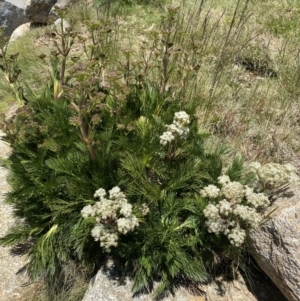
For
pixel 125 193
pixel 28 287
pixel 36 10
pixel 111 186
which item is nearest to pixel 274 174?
pixel 125 193

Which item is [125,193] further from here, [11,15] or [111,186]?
[11,15]

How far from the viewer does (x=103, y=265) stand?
2469mm

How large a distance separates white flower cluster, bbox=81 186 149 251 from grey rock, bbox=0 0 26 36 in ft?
21.6

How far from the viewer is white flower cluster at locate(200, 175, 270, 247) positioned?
199 centimetres

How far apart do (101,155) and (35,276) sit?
40.0 inches

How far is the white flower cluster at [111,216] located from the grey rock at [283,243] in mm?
907

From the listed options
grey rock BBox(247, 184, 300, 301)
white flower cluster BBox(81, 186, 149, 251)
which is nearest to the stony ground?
grey rock BBox(247, 184, 300, 301)

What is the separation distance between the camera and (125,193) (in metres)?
2.46

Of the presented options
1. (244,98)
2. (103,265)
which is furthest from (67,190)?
(244,98)

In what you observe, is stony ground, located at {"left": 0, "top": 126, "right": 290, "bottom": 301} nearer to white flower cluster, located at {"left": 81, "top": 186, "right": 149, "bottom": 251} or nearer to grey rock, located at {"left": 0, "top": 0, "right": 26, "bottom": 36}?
white flower cluster, located at {"left": 81, "top": 186, "right": 149, "bottom": 251}

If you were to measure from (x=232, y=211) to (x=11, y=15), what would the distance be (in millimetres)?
7157

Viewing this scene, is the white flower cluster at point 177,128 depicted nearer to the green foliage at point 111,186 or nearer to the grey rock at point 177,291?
the green foliage at point 111,186

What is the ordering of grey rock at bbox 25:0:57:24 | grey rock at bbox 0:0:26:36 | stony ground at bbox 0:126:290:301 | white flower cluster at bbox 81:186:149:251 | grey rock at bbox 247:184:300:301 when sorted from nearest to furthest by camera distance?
white flower cluster at bbox 81:186:149:251 → grey rock at bbox 247:184:300:301 → stony ground at bbox 0:126:290:301 → grey rock at bbox 0:0:26:36 → grey rock at bbox 25:0:57:24

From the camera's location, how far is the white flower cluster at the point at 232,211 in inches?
78.2
